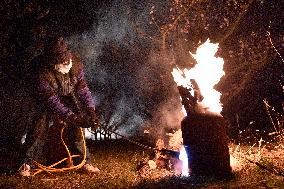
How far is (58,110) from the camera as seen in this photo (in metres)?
7.00

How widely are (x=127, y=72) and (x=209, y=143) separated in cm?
962

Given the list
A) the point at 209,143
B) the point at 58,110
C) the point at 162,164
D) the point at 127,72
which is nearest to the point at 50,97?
the point at 58,110

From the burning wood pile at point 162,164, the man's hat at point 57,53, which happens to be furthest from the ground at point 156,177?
the man's hat at point 57,53

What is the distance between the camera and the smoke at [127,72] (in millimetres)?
13539

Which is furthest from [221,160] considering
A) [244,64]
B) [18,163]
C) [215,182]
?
[244,64]

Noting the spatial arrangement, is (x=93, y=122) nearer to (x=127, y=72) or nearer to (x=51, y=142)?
(x=51, y=142)

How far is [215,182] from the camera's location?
5648mm

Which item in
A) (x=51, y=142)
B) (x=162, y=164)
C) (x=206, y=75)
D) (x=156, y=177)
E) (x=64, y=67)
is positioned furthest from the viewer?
(x=51, y=142)

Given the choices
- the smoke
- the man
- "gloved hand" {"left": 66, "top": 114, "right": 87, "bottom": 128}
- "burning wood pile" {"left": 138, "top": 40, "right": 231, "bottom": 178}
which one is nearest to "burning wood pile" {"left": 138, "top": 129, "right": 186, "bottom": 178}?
"burning wood pile" {"left": 138, "top": 40, "right": 231, "bottom": 178}

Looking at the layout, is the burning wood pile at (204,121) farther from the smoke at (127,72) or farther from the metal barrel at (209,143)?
the smoke at (127,72)

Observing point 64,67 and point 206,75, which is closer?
point 206,75

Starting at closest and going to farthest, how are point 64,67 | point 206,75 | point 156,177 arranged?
point 206,75 → point 156,177 → point 64,67

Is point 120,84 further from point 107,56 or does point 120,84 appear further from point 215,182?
point 215,182

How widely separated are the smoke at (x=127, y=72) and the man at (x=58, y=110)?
5573mm
